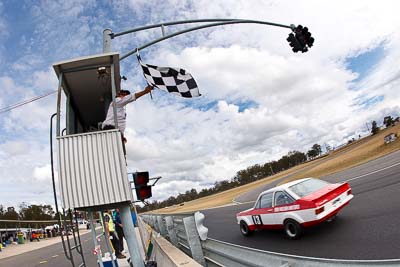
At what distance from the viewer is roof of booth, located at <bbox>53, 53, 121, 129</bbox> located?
529 centimetres

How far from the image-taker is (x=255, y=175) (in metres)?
174

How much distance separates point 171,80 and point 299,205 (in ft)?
16.2

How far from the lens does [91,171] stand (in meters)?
4.83

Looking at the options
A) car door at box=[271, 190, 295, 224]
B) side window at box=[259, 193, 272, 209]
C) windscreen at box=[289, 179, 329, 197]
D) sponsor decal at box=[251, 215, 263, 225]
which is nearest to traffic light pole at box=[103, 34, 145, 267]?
car door at box=[271, 190, 295, 224]

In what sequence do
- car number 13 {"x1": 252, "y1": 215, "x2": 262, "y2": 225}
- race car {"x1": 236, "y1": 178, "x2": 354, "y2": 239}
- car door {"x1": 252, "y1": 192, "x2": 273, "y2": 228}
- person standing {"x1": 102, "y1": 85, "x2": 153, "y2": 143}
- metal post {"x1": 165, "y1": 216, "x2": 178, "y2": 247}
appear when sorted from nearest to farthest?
person standing {"x1": 102, "y1": 85, "x2": 153, "y2": 143}
metal post {"x1": 165, "y1": 216, "x2": 178, "y2": 247}
race car {"x1": 236, "y1": 178, "x2": 354, "y2": 239}
car door {"x1": 252, "y1": 192, "x2": 273, "y2": 228}
car number 13 {"x1": 252, "y1": 215, "x2": 262, "y2": 225}

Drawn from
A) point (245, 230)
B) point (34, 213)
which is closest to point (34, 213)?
point (34, 213)

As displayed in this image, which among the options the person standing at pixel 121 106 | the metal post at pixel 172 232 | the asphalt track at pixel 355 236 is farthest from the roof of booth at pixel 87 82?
the asphalt track at pixel 355 236

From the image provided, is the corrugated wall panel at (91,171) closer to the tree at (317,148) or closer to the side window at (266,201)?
the side window at (266,201)

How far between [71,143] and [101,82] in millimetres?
1537

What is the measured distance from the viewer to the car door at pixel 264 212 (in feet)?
33.1

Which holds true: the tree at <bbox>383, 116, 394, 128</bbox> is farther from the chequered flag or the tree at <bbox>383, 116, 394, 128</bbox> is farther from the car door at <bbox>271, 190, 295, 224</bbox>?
the chequered flag

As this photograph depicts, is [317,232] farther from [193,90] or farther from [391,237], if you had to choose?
[193,90]

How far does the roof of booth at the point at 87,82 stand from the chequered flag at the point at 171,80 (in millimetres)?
586

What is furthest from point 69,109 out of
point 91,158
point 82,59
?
point 91,158
